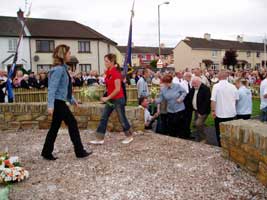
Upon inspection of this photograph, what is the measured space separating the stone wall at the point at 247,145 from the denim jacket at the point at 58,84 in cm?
266

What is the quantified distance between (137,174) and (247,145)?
5.28ft

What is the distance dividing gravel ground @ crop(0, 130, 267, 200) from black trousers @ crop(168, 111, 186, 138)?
964mm

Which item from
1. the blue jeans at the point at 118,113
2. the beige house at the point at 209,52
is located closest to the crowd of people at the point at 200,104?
the blue jeans at the point at 118,113

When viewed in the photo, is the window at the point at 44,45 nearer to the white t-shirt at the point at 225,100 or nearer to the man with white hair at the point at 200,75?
the man with white hair at the point at 200,75

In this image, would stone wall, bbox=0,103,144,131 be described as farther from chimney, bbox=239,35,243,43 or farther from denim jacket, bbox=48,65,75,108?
chimney, bbox=239,35,243,43

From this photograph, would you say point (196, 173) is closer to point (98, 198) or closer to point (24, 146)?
point (98, 198)

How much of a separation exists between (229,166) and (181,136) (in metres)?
2.78

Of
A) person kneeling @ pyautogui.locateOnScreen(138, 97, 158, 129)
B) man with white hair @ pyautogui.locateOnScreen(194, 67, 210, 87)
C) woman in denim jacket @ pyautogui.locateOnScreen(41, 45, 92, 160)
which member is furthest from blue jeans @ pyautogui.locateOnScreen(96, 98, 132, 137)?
man with white hair @ pyautogui.locateOnScreen(194, 67, 210, 87)

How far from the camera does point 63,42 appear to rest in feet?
121

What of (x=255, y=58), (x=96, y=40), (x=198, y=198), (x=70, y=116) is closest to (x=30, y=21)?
(x=96, y=40)

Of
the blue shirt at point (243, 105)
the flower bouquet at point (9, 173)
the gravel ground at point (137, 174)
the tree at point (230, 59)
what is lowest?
the gravel ground at point (137, 174)

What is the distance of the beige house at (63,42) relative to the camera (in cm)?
3503

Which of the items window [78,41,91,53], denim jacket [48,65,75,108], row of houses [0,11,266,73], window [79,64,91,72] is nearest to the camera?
denim jacket [48,65,75,108]

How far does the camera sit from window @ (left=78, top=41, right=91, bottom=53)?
37656 mm
